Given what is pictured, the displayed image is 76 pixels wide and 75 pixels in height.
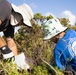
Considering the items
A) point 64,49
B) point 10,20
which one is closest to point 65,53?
point 64,49

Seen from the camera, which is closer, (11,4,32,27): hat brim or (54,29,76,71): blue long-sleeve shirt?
(54,29,76,71): blue long-sleeve shirt

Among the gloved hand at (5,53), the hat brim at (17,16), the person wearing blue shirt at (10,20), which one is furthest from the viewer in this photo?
the hat brim at (17,16)

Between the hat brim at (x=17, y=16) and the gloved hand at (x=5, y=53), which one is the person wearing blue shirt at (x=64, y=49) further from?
the gloved hand at (x=5, y=53)

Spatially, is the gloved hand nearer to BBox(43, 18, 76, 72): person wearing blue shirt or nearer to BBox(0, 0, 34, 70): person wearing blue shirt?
BBox(0, 0, 34, 70): person wearing blue shirt

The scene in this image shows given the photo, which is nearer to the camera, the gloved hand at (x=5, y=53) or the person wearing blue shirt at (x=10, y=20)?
the gloved hand at (x=5, y=53)

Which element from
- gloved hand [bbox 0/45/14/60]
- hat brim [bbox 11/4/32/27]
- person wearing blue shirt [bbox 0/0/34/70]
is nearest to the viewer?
gloved hand [bbox 0/45/14/60]

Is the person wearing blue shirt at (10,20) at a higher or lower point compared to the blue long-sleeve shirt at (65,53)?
higher

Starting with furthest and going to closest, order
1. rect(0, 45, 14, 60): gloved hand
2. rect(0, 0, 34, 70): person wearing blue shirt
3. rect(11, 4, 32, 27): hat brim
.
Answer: rect(11, 4, 32, 27): hat brim < rect(0, 0, 34, 70): person wearing blue shirt < rect(0, 45, 14, 60): gloved hand

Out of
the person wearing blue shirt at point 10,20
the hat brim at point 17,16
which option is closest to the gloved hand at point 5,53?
the person wearing blue shirt at point 10,20

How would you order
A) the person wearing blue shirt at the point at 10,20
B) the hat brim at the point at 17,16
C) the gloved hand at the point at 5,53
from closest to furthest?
the gloved hand at the point at 5,53, the person wearing blue shirt at the point at 10,20, the hat brim at the point at 17,16

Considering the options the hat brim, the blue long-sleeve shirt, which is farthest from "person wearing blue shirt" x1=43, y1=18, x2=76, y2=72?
the hat brim

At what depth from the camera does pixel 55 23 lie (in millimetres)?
2402

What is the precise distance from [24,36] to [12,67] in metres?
3.43

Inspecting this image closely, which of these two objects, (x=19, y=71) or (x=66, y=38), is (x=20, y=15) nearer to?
(x=66, y=38)
